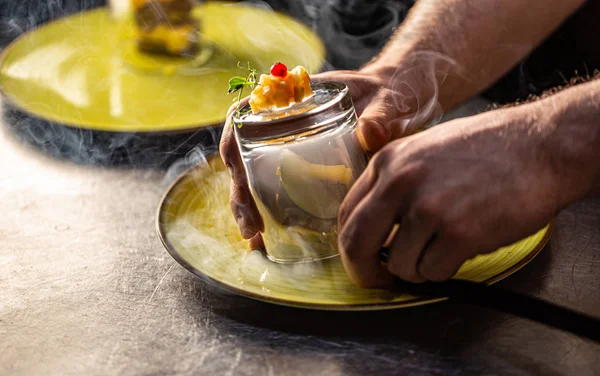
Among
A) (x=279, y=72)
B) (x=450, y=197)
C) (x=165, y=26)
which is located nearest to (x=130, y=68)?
(x=165, y=26)

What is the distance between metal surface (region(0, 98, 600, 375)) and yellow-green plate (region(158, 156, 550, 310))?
4 cm

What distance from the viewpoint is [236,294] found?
3.22 feet

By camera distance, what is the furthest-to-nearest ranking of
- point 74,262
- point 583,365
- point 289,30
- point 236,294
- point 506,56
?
1. point 289,30
2. point 506,56
3. point 74,262
4. point 236,294
5. point 583,365

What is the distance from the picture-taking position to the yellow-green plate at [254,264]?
0.90 metres

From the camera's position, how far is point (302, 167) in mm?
985

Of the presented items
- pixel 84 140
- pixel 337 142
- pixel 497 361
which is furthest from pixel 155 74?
pixel 497 361

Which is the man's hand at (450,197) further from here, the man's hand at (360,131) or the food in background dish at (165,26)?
the food in background dish at (165,26)

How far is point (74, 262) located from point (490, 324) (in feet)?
2.06

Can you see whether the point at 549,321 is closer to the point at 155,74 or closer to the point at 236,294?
the point at 236,294

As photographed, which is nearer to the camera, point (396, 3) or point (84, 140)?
point (84, 140)

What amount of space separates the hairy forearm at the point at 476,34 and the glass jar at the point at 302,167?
0.40 m

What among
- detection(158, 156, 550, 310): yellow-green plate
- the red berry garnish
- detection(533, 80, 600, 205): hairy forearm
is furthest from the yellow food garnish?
detection(533, 80, 600, 205): hairy forearm

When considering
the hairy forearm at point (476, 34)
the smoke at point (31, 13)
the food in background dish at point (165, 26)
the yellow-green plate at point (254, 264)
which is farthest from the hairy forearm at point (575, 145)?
the smoke at point (31, 13)

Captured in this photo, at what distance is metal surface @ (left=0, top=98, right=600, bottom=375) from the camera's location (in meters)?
0.84
